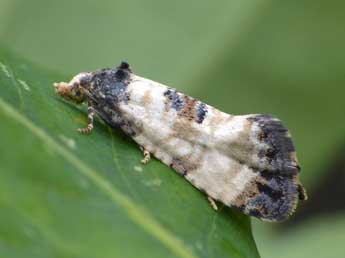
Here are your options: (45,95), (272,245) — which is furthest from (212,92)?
(45,95)

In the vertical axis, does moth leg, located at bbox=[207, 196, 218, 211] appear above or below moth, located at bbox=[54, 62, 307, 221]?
below

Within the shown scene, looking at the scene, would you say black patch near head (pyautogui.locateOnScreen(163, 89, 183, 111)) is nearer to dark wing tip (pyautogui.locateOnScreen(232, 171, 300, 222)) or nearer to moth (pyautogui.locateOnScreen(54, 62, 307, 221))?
moth (pyautogui.locateOnScreen(54, 62, 307, 221))

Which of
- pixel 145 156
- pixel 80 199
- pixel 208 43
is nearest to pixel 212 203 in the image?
pixel 145 156

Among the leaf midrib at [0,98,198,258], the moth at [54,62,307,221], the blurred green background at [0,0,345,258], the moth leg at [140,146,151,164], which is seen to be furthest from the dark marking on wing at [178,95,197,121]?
the blurred green background at [0,0,345,258]

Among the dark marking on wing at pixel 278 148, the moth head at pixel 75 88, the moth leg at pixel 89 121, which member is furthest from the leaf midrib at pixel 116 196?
the dark marking on wing at pixel 278 148

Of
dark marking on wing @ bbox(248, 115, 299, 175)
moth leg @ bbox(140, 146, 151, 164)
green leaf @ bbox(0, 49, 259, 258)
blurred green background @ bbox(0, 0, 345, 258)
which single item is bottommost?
green leaf @ bbox(0, 49, 259, 258)

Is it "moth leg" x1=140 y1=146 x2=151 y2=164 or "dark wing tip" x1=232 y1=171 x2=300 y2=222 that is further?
"dark wing tip" x1=232 y1=171 x2=300 y2=222

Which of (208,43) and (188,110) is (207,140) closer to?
(188,110)

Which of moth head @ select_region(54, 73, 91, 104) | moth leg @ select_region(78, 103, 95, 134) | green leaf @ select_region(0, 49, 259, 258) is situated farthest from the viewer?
moth head @ select_region(54, 73, 91, 104)
